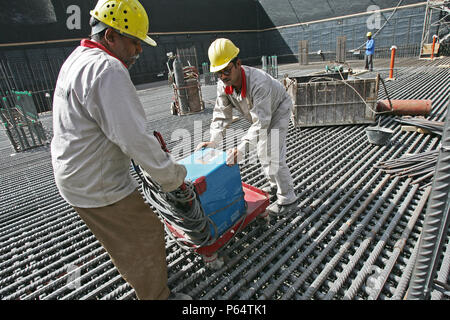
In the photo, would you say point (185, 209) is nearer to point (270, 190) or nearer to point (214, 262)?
point (214, 262)

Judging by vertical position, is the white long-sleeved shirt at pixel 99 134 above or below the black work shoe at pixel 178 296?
above

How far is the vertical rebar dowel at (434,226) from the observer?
1229mm

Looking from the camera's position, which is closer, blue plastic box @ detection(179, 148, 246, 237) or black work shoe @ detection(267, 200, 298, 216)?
blue plastic box @ detection(179, 148, 246, 237)

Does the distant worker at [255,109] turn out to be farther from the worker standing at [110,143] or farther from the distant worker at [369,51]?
the distant worker at [369,51]

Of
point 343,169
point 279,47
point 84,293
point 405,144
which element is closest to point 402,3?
point 279,47

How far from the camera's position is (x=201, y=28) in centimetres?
2027

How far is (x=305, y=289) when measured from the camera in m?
2.04

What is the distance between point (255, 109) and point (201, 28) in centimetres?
2043

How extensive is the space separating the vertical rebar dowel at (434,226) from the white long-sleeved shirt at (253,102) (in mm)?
Result: 1358

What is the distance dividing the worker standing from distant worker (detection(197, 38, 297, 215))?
0.80 m

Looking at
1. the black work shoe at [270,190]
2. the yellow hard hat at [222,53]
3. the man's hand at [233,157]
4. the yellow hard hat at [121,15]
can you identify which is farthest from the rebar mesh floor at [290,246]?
the yellow hard hat at [121,15]

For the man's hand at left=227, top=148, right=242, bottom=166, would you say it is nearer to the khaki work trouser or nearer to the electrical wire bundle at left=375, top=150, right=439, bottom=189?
the khaki work trouser

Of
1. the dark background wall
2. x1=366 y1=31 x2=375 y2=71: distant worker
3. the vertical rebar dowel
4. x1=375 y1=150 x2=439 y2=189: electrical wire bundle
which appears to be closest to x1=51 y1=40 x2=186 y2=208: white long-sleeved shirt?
the vertical rebar dowel

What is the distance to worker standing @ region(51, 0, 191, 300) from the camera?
53.8 inches
